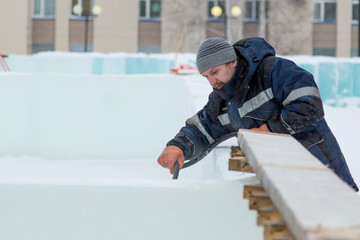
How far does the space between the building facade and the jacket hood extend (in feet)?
82.5

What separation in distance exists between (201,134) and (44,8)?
1065 inches

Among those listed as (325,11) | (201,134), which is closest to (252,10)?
(325,11)

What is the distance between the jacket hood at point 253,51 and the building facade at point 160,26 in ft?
82.5

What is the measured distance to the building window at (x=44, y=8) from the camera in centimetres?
2911

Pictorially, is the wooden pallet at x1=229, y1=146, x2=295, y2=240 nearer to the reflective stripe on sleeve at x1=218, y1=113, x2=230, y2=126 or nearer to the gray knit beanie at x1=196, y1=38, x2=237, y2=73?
the gray knit beanie at x1=196, y1=38, x2=237, y2=73

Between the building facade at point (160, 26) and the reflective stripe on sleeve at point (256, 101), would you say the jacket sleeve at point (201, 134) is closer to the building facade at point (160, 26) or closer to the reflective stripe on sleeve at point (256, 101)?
the reflective stripe on sleeve at point (256, 101)

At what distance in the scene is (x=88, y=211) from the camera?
88.4 inches

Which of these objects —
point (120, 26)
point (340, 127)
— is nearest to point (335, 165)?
point (340, 127)


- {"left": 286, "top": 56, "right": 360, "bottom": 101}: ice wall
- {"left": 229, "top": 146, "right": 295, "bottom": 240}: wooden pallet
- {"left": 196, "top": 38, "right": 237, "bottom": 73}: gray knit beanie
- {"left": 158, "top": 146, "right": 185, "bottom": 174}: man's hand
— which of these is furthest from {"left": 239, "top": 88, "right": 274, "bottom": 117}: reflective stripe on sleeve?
{"left": 286, "top": 56, "right": 360, "bottom": 101}: ice wall

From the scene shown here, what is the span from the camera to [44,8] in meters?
29.2

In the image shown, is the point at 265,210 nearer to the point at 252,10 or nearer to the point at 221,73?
the point at 221,73

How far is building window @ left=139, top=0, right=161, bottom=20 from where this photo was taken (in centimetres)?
2920

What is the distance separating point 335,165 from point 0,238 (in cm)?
157

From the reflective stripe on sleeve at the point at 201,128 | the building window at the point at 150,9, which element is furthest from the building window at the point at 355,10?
the reflective stripe on sleeve at the point at 201,128
